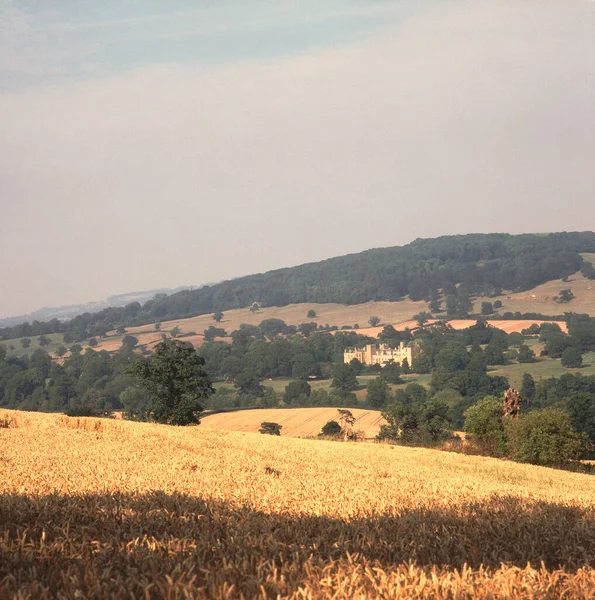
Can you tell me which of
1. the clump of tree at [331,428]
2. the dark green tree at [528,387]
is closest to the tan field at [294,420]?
the clump of tree at [331,428]

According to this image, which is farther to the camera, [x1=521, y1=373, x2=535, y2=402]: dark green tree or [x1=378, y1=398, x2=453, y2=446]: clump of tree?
[x1=521, y1=373, x2=535, y2=402]: dark green tree

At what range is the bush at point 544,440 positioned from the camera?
4278 cm

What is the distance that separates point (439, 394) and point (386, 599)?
145240mm

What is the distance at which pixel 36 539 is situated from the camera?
14.6 ft

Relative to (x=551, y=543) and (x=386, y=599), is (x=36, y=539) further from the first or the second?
(x=551, y=543)

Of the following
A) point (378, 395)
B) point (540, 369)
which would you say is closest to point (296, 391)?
point (378, 395)

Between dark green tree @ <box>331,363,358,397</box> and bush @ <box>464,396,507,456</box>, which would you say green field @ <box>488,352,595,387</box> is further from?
bush @ <box>464,396,507,456</box>

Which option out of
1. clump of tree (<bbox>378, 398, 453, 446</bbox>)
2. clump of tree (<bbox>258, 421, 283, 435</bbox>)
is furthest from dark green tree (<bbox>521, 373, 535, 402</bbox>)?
clump of tree (<bbox>258, 421, 283, 435</bbox>)

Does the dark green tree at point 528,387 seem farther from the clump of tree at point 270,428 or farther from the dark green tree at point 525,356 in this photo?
the clump of tree at point 270,428

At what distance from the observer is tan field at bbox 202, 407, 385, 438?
98062 millimetres

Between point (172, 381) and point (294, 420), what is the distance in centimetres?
5726

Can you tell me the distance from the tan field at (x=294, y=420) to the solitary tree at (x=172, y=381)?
145ft

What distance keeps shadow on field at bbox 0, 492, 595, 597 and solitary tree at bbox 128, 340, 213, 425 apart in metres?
45.0

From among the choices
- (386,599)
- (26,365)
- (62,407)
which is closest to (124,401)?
(62,407)
